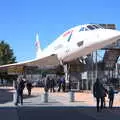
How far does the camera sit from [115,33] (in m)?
31.9

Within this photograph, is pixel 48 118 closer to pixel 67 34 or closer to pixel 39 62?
pixel 67 34

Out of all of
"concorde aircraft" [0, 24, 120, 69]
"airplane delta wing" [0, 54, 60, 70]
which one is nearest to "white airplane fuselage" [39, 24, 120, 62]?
"concorde aircraft" [0, 24, 120, 69]

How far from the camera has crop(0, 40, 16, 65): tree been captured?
4063 inches

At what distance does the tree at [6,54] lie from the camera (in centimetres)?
10319

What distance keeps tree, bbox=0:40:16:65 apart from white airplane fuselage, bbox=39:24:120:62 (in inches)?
2464

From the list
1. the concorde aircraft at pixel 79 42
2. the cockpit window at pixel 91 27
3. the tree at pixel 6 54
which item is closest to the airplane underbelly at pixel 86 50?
the concorde aircraft at pixel 79 42

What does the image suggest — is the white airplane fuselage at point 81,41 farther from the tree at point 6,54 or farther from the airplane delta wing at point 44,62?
the tree at point 6,54

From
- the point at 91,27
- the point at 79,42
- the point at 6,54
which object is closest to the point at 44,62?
the point at 79,42

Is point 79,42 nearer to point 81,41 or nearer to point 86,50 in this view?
point 81,41

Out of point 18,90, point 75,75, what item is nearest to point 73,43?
point 75,75

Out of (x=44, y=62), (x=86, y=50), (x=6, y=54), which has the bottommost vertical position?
(x=44, y=62)

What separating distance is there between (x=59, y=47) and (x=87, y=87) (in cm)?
476

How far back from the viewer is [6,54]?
105 m

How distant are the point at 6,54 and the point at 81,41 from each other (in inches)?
2770
